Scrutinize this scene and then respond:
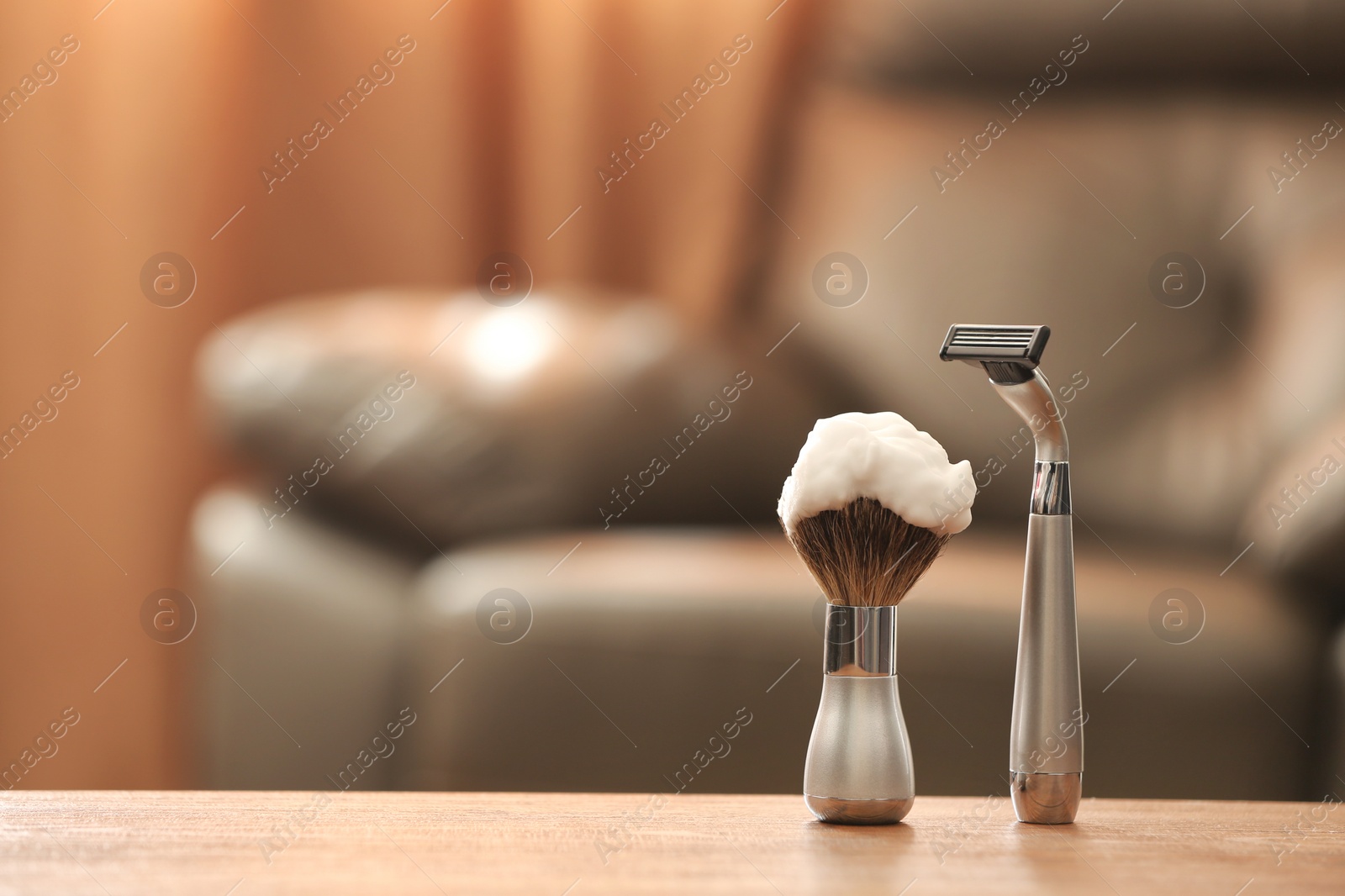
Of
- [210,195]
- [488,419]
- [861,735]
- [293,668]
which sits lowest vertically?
[293,668]

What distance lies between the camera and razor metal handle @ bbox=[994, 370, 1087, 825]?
0.65 m

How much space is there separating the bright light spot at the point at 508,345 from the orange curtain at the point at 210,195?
0.42 metres

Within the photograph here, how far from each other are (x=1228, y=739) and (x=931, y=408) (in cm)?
53

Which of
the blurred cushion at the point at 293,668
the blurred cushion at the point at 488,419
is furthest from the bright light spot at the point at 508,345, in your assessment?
the blurred cushion at the point at 293,668

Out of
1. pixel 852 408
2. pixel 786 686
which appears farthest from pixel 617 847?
pixel 852 408

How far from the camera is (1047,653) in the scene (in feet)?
2.16

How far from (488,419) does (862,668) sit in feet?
1.91

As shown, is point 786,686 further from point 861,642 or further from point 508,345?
point 508,345

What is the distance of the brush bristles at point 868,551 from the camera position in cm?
63

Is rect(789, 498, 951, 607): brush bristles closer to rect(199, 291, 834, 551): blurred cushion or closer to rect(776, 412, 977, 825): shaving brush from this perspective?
rect(776, 412, 977, 825): shaving brush

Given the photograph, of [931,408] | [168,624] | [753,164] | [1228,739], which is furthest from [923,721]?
[168,624]

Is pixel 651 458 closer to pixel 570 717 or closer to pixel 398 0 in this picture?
pixel 570 717

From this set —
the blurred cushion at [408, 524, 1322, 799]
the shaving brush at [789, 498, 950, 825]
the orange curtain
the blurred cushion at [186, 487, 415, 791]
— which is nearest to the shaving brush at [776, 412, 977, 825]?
the shaving brush at [789, 498, 950, 825]

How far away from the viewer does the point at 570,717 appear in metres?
0.96
